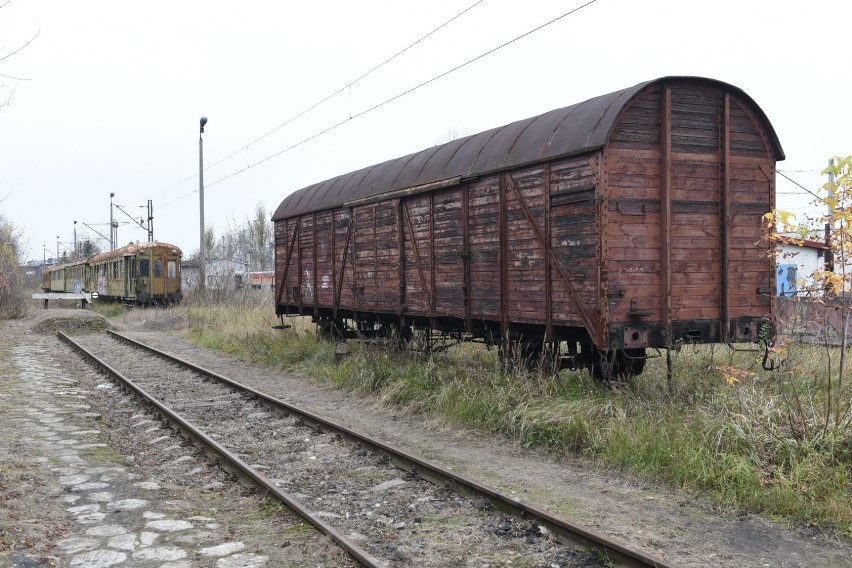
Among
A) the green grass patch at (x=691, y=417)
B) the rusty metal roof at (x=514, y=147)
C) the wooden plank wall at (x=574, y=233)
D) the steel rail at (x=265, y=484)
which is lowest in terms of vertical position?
the steel rail at (x=265, y=484)

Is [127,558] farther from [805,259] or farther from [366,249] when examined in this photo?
[805,259]

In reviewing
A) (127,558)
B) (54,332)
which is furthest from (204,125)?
(127,558)

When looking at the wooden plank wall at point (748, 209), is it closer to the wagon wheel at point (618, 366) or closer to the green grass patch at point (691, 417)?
the green grass patch at point (691, 417)

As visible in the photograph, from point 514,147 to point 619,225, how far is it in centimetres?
205

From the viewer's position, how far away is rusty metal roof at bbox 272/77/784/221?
26.8 feet

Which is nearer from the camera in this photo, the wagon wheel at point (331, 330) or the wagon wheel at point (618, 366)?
the wagon wheel at point (618, 366)

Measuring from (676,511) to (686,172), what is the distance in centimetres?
444

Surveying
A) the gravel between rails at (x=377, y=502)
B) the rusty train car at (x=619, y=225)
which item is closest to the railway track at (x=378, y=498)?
the gravel between rails at (x=377, y=502)

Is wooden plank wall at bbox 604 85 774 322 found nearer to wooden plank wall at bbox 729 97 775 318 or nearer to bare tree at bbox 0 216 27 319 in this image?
wooden plank wall at bbox 729 97 775 318

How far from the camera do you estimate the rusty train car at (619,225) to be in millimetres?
8102

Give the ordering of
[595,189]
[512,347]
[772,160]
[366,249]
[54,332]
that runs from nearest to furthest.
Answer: [595,189] < [772,160] < [512,347] < [366,249] < [54,332]

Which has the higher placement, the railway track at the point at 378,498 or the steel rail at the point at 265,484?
the steel rail at the point at 265,484

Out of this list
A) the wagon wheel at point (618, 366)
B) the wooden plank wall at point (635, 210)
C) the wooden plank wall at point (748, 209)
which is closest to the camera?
the wooden plank wall at point (635, 210)

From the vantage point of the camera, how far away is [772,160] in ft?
29.7
